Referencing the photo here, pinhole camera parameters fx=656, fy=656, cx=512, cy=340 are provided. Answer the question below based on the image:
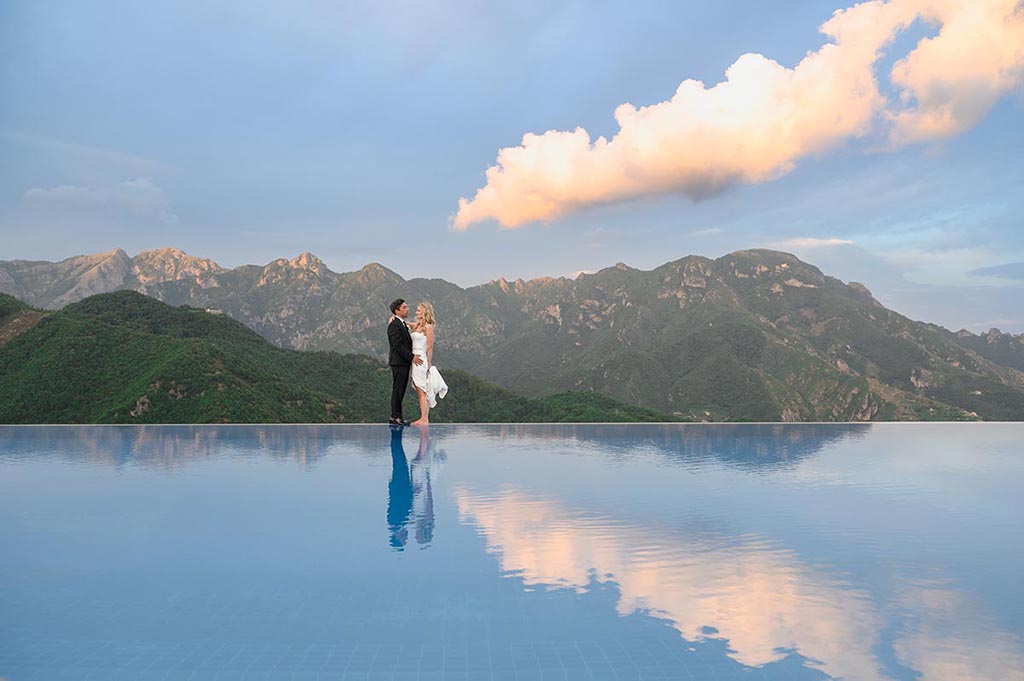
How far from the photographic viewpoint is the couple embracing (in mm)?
15273

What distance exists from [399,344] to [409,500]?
7515 mm

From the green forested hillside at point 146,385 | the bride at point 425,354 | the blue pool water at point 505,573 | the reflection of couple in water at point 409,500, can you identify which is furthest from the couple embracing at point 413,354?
the green forested hillside at point 146,385

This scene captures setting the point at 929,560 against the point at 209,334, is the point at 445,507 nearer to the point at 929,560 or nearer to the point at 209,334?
the point at 929,560

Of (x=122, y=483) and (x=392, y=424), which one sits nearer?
(x=122, y=483)

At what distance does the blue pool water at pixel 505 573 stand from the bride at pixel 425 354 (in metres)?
5.23

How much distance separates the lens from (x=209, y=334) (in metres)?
83.9

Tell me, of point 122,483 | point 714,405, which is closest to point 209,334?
point 122,483

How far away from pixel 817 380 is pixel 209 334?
16289 cm

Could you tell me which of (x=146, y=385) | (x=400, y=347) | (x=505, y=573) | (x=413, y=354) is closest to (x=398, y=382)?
(x=413, y=354)

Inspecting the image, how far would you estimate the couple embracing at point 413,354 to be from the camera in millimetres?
15273

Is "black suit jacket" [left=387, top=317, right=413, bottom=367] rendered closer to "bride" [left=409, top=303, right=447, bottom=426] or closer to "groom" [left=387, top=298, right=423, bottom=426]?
"groom" [left=387, top=298, right=423, bottom=426]

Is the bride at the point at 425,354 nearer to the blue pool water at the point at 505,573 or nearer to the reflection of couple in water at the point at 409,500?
the reflection of couple in water at the point at 409,500

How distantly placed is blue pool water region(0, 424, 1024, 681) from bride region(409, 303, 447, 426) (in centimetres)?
523

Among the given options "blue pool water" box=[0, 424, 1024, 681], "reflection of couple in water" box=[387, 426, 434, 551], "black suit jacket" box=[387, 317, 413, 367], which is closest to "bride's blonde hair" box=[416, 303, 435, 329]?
"black suit jacket" box=[387, 317, 413, 367]
